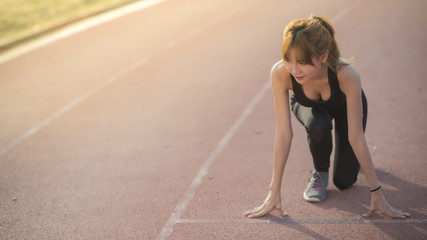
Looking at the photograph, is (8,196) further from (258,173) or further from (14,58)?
(14,58)

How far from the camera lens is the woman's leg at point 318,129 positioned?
451cm

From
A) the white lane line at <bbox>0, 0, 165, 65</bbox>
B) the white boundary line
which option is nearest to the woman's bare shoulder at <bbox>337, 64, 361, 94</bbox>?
the white boundary line

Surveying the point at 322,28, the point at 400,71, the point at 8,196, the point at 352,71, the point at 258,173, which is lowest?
the point at 400,71

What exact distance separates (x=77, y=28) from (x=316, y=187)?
12.1 meters

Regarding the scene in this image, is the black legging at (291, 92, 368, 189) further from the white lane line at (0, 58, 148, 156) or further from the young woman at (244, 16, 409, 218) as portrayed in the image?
the white lane line at (0, 58, 148, 156)

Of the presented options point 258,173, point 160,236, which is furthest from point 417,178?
point 160,236

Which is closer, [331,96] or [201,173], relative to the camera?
[331,96]

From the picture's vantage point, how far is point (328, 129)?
452cm

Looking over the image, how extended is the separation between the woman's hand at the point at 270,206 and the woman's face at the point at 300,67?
1071 millimetres

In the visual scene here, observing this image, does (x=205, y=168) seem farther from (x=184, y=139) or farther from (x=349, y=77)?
(x=349, y=77)

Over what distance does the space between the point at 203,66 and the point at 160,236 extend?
602cm

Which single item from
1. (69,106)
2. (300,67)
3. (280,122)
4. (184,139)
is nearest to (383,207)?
(280,122)

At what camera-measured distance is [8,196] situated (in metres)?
5.63

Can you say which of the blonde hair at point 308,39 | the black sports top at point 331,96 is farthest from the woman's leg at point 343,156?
the blonde hair at point 308,39
